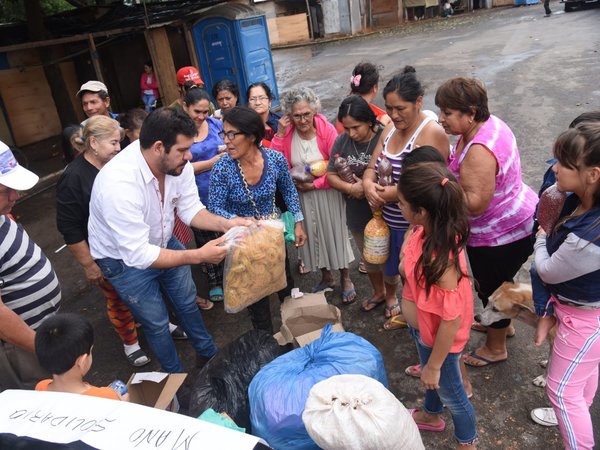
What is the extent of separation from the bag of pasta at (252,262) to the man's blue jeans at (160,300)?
1.12 ft

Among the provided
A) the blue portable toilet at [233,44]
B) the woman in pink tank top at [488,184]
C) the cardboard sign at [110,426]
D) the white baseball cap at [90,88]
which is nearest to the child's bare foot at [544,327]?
the woman in pink tank top at [488,184]

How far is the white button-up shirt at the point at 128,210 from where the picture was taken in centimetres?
236

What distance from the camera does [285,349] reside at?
2842mm

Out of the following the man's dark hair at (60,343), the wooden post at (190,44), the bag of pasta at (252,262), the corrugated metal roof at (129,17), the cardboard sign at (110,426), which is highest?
the corrugated metal roof at (129,17)

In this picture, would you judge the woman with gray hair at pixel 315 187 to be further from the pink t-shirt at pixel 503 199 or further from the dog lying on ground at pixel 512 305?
the dog lying on ground at pixel 512 305

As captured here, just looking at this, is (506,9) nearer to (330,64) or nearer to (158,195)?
(330,64)

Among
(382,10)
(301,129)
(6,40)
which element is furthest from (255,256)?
(382,10)

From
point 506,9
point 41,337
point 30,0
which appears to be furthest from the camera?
point 506,9

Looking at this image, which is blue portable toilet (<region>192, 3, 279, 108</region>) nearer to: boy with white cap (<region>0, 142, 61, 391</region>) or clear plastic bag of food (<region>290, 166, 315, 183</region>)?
clear plastic bag of food (<region>290, 166, 315, 183</region>)

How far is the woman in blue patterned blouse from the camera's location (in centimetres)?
281

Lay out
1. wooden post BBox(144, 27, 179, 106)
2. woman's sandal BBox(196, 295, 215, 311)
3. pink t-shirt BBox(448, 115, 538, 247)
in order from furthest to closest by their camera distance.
Result: wooden post BBox(144, 27, 179, 106), woman's sandal BBox(196, 295, 215, 311), pink t-shirt BBox(448, 115, 538, 247)

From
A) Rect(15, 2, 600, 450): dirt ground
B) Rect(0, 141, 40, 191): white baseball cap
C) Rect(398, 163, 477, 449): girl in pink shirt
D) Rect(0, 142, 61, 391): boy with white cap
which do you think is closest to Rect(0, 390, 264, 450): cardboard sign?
Rect(0, 142, 61, 391): boy with white cap

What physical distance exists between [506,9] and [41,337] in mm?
29117

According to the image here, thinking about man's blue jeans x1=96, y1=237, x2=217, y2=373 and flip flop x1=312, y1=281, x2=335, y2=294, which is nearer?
man's blue jeans x1=96, y1=237, x2=217, y2=373
